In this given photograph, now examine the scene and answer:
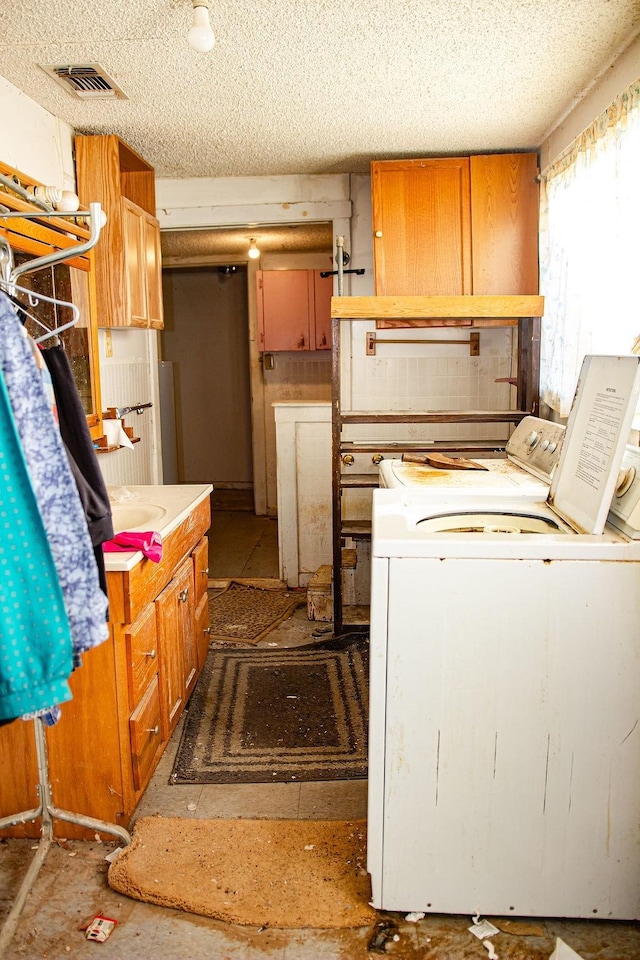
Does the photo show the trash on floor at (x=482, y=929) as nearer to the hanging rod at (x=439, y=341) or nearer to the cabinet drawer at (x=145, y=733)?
the cabinet drawer at (x=145, y=733)

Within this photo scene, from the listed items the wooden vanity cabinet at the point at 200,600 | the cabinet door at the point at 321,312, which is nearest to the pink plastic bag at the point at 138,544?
the wooden vanity cabinet at the point at 200,600

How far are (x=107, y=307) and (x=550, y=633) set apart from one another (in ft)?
8.06

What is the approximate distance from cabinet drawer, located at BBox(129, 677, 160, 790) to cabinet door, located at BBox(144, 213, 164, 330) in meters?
2.02

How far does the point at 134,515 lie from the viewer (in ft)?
9.04

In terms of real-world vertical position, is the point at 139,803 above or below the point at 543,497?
below

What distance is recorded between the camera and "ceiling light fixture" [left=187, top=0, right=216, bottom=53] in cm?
196

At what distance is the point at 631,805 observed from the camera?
1737 mm

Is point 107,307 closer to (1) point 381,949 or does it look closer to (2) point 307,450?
(2) point 307,450

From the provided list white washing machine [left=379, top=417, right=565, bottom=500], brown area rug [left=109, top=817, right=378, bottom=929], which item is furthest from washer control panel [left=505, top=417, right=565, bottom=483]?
brown area rug [left=109, top=817, right=378, bottom=929]

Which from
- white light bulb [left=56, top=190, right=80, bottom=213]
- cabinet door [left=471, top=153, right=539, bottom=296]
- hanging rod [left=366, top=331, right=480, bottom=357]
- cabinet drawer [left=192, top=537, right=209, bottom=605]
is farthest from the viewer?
hanging rod [left=366, top=331, right=480, bottom=357]

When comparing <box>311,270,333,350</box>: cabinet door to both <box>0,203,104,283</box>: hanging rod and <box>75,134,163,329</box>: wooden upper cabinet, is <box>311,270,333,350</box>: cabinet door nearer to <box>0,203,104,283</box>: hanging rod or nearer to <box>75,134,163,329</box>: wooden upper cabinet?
<box>75,134,163,329</box>: wooden upper cabinet

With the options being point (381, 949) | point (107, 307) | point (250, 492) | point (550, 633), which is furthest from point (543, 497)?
point (250, 492)

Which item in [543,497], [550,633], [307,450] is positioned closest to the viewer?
[550,633]

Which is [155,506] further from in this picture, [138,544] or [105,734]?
[105,734]
